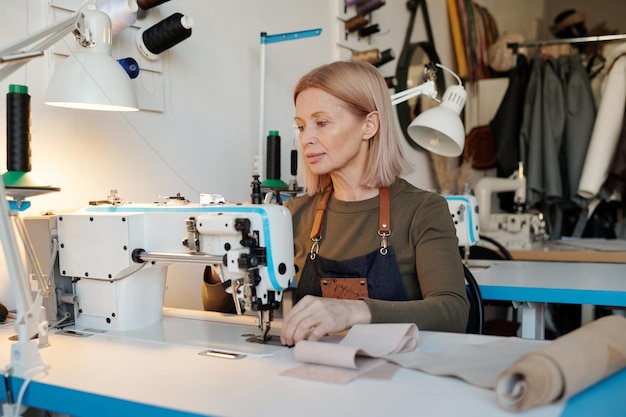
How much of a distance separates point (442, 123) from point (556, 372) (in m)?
1.52

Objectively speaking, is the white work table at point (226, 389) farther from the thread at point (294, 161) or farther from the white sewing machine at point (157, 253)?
the thread at point (294, 161)

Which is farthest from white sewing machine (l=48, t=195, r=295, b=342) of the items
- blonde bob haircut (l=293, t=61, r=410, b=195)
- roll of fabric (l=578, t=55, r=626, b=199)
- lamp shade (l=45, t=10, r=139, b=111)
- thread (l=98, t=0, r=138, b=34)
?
roll of fabric (l=578, t=55, r=626, b=199)

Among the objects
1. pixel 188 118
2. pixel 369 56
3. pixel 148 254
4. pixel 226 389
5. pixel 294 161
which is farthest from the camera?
pixel 369 56

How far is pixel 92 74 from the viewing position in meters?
1.55

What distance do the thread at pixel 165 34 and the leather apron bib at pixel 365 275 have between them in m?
0.87

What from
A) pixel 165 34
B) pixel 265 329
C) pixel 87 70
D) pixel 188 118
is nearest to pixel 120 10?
pixel 165 34

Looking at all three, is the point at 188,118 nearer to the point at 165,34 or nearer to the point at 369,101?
the point at 165,34

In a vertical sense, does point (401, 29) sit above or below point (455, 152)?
above

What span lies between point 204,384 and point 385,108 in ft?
3.46

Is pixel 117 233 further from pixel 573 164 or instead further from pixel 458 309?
pixel 573 164

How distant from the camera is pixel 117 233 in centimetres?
155

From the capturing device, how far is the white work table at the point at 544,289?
84.2 inches

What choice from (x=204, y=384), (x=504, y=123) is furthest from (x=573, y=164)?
(x=204, y=384)

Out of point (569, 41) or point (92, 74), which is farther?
point (569, 41)
